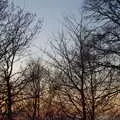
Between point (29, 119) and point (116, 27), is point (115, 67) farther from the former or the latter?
point (29, 119)

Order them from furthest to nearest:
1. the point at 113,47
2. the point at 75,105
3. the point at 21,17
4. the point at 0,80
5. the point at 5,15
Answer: the point at 75,105, the point at 0,80, the point at 21,17, the point at 5,15, the point at 113,47

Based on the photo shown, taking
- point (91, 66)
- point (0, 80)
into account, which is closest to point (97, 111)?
point (0, 80)

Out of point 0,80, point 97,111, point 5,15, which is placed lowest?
point 97,111

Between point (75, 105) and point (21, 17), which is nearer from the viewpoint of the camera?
point (21, 17)

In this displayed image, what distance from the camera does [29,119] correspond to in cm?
2997

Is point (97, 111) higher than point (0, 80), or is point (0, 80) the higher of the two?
point (0, 80)

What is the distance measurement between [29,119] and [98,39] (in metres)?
19.5

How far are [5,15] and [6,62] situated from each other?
3323 millimetres

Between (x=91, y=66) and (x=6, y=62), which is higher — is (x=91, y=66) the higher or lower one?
the lower one

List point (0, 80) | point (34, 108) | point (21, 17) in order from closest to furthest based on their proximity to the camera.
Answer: point (21, 17), point (0, 80), point (34, 108)

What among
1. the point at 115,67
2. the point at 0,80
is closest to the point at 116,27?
the point at 115,67

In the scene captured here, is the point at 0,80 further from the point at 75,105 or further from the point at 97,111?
the point at 97,111

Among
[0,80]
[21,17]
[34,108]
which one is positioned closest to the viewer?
[21,17]

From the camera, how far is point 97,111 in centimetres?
1945
